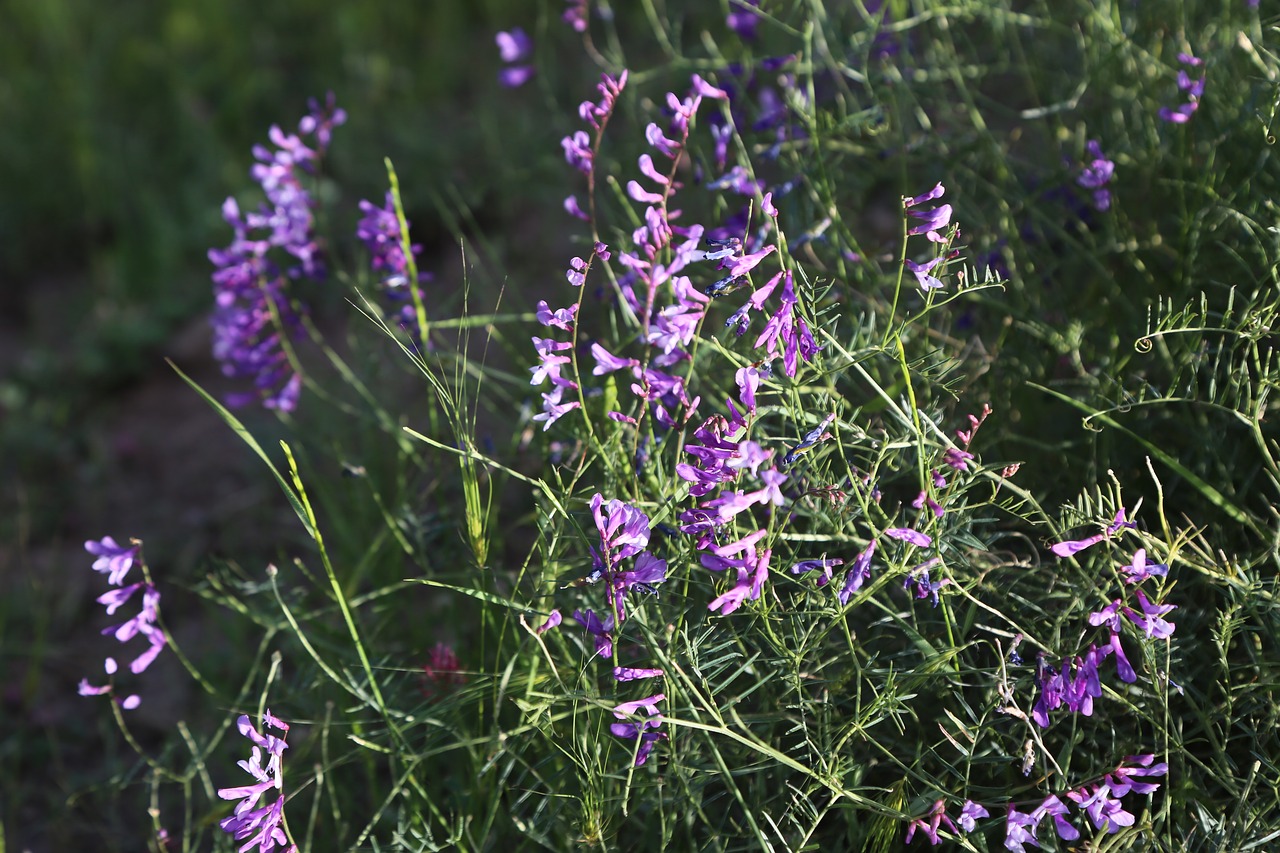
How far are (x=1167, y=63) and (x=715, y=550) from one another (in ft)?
4.61

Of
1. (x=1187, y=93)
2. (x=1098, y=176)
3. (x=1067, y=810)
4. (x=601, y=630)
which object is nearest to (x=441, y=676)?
(x=601, y=630)

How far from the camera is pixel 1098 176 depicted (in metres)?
1.71

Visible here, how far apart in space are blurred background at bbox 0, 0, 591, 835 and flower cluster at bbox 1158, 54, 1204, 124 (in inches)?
44.0

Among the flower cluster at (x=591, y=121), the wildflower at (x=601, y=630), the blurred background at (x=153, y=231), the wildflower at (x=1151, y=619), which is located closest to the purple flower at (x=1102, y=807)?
the wildflower at (x=1151, y=619)

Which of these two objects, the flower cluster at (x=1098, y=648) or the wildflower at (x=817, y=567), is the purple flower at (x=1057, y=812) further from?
the wildflower at (x=817, y=567)

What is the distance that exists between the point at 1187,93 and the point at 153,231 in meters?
2.80

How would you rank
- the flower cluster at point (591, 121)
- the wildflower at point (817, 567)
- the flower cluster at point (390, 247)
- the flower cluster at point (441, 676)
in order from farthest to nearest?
the flower cluster at point (390, 247)
the flower cluster at point (441, 676)
the flower cluster at point (591, 121)
the wildflower at point (817, 567)

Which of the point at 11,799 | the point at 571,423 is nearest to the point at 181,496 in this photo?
the point at 11,799

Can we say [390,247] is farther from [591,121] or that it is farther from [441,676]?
[441,676]

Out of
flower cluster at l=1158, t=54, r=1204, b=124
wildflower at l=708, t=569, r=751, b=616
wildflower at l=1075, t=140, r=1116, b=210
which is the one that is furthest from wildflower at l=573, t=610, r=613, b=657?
flower cluster at l=1158, t=54, r=1204, b=124

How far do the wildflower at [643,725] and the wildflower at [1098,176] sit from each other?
977 mm

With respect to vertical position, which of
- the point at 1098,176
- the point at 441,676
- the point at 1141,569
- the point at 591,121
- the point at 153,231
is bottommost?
the point at 153,231

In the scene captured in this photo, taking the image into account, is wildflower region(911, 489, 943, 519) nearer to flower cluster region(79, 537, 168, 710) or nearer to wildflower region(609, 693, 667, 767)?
wildflower region(609, 693, 667, 767)

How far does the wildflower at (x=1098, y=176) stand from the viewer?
1704mm
